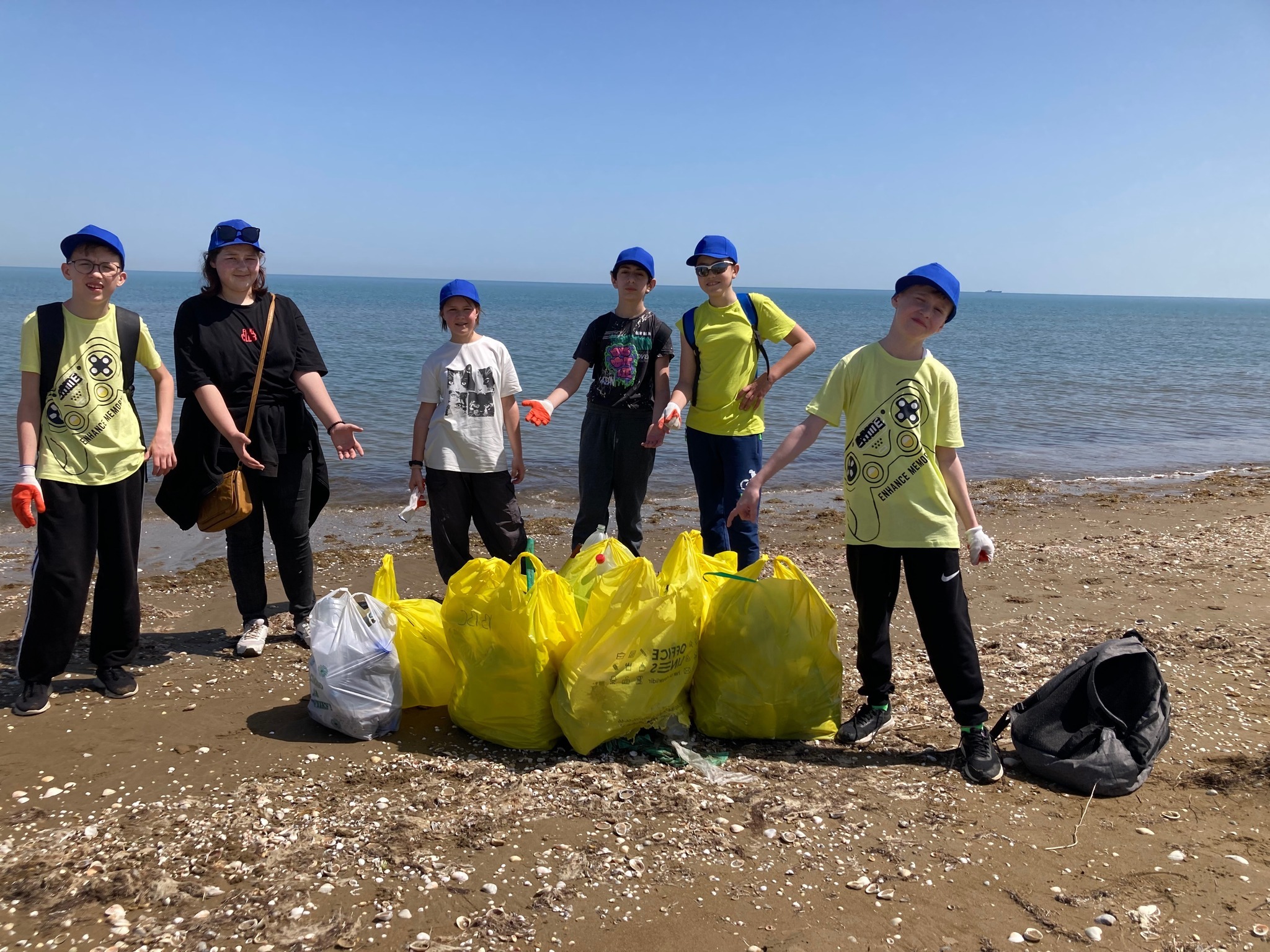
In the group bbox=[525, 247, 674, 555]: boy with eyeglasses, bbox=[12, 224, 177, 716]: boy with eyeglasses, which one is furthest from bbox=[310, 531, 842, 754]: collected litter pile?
bbox=[525, 247, 674, 555]: boy with eyeglasses

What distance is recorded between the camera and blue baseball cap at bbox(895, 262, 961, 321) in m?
3.41

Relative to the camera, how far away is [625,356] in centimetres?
501

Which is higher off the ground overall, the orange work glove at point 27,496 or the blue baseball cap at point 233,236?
the blue baseball cap at point 233,236

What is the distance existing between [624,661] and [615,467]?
6.13 ft

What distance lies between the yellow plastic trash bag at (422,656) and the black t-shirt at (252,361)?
1130mm

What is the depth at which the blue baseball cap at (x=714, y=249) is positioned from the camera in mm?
4766


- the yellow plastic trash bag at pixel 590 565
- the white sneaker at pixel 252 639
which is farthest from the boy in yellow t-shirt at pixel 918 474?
the white sneaker at pixel 252 639

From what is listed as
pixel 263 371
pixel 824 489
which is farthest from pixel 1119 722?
pixel 824 489

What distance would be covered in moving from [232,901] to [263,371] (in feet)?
8.64

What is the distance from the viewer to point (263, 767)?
3.47 meters

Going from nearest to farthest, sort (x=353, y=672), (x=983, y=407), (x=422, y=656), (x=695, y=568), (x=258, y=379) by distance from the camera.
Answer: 1. (x=353, y=672)
2. (x=695, y=568)
3. (x=422, y=656)
4. (x=258, y=379)
5. (x=983, y=407)

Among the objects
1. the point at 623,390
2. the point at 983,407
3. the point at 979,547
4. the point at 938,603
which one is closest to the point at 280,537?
the point at 623,390

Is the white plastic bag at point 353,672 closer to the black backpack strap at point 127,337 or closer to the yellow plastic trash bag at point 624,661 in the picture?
the yellow plastic trash bag at point 624,661

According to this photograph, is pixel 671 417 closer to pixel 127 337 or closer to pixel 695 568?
pixel 695 568
